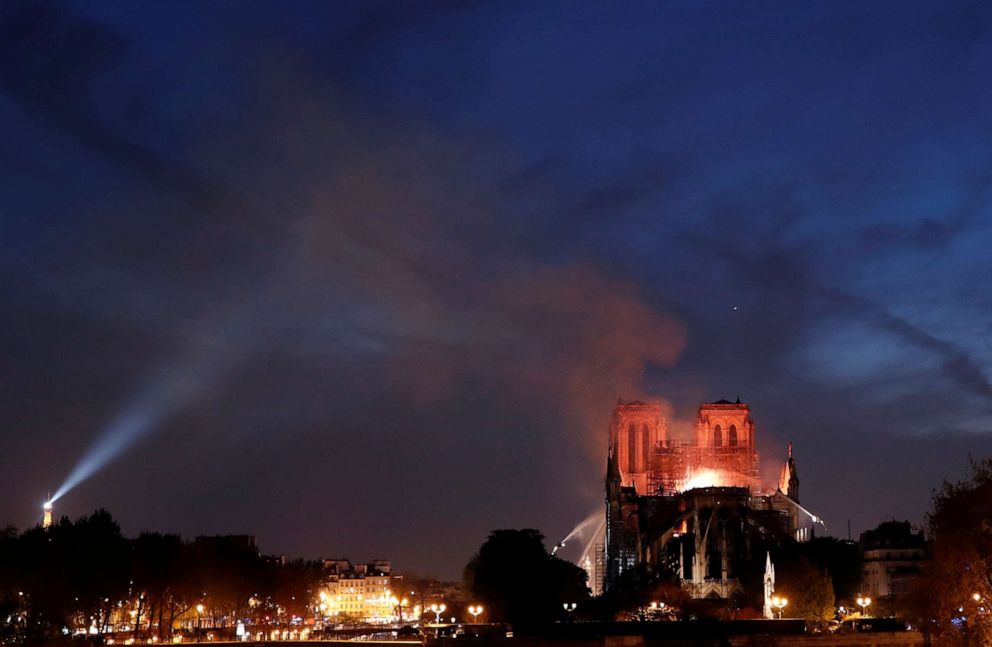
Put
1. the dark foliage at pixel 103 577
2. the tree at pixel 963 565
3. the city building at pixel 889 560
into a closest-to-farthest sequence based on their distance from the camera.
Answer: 1. the tree at pixel 963 565
2. the dark foliage at pixel 103 577
3. the city building at pixel 889 560

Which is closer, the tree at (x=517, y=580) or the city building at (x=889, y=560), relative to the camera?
the tree at (x=517, y=580)

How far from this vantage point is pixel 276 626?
483ft

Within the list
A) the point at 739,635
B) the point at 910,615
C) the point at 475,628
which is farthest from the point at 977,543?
the point at 475,628

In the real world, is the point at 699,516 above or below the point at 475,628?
above

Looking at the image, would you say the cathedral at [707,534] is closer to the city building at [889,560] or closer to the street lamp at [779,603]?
the city building at [889,560]

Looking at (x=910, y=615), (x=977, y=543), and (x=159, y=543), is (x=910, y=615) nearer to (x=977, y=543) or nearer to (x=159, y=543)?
(x=977, y=543)

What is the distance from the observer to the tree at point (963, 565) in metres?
65.2

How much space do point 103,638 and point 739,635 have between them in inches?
2021

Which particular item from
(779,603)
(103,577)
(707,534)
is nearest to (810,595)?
(779,603)

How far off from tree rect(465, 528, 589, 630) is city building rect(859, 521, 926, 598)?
37.8 m

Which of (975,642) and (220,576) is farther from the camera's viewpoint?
(220,576)

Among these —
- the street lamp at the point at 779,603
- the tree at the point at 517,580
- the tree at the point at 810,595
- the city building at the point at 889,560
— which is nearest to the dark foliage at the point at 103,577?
the tree at the point at 517,580

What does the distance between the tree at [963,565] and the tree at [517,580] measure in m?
66.4

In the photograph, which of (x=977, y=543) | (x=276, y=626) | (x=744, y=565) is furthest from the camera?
(x=744, y=565)
